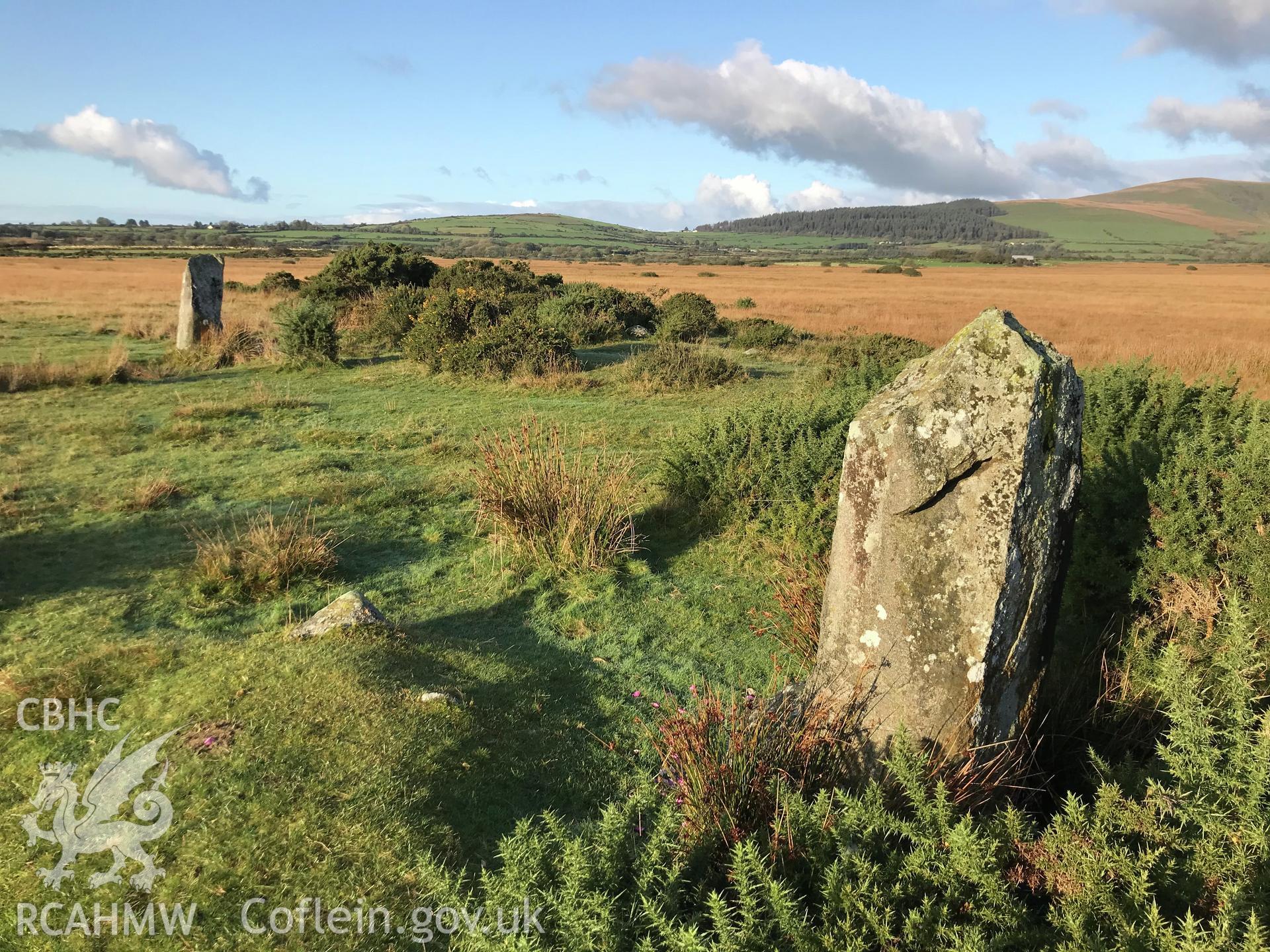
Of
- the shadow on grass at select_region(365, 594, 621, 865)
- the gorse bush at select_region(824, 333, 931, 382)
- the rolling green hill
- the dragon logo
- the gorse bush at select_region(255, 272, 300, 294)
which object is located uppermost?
the rolling green hill

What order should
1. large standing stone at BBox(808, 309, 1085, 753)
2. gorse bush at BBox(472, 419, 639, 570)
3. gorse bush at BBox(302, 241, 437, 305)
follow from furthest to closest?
gorse bush at BBox(302, 241, 437, 305) < gorse bush at BBox(472, 419, 639, 570) < large standing stone at BBox(808, 309, 1085, 753)

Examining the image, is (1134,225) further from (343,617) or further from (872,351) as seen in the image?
(343,617)

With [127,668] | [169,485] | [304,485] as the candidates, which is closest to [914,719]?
[127,668]

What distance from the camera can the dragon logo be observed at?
120 inches

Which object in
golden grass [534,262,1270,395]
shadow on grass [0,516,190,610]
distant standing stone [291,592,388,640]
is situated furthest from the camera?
golden grass [534,262,1270,395]

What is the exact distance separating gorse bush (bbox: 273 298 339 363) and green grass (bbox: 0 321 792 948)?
610cm

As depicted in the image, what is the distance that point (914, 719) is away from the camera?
363 centimetres

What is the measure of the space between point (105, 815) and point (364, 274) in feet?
83.7

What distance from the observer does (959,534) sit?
11.5 ft

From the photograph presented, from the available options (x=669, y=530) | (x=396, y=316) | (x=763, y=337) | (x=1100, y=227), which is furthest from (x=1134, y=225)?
(x=669, y=530)

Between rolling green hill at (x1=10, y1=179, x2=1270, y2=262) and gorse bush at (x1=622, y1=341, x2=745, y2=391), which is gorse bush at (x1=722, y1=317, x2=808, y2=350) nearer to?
gorse bush at (x1=622, y1=341, x2=745, y2=391)

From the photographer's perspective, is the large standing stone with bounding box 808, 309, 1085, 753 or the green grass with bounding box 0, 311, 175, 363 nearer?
the large standing stone with bounding box 808, 309, 1085, 753

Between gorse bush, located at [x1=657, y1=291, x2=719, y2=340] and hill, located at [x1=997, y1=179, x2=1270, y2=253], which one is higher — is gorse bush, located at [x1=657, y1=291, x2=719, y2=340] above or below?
below

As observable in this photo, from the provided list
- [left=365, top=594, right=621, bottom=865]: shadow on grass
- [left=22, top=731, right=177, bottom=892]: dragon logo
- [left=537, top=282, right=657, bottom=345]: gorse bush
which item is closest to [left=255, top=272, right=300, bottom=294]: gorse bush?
[left=537, top=282, right=657, bottom=345]: gorse bush
